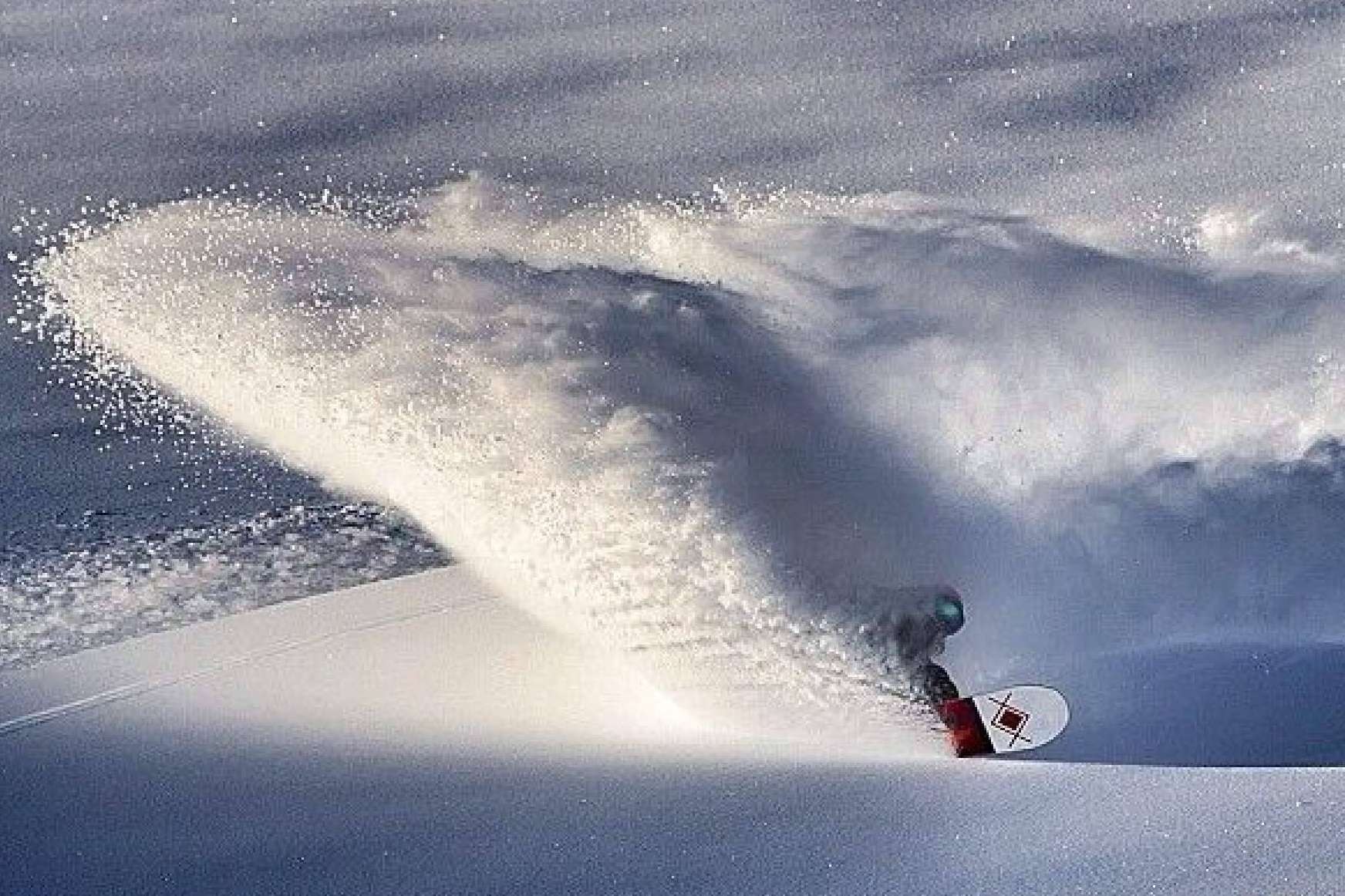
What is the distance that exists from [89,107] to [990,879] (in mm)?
3419

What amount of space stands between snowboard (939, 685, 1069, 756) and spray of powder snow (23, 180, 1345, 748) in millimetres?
280

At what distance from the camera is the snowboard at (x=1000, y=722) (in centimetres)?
298

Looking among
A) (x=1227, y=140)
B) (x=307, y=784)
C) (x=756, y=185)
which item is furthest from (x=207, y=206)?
(x=1227, y=140)

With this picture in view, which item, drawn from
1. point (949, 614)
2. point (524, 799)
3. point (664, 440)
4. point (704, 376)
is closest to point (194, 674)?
point (524, 799)

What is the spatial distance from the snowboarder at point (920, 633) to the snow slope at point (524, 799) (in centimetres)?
35

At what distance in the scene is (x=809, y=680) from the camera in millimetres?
3184

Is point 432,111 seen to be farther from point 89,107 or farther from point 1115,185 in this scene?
point 1115,185

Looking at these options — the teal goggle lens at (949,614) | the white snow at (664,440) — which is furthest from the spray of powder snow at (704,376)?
the teal goggle lens at (949,614)

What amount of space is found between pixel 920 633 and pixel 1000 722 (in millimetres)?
379

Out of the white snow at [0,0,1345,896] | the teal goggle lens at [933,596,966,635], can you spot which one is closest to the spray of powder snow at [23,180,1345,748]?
the white snow at [0,0,1345,896]

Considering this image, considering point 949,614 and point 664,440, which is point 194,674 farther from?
point 949,614

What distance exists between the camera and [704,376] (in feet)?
12.9

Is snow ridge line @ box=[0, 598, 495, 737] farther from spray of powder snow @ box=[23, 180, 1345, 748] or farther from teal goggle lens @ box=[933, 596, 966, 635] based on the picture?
teal goggle lens @ box=[933, 596, 966, 635]

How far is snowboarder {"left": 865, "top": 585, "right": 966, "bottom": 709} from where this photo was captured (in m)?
3.21
